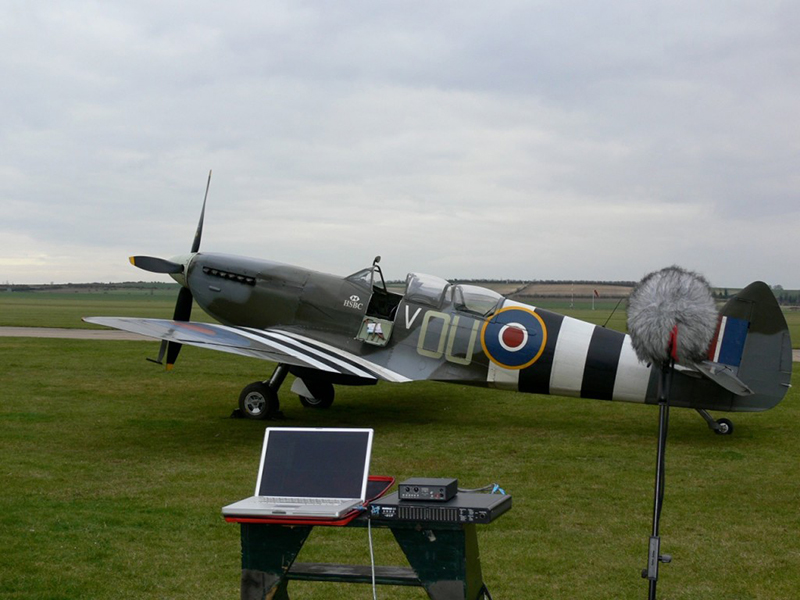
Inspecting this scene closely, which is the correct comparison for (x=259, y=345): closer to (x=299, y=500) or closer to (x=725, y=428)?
(x=725, y=428)

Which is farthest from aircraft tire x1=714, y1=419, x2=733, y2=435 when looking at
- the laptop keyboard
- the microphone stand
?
the laptop keyboard

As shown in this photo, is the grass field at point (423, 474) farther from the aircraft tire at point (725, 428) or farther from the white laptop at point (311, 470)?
the white laptop at point (311, 470)

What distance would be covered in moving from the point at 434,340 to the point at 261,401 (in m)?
2.55

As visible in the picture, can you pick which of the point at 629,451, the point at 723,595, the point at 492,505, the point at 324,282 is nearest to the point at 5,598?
the point at 492,505

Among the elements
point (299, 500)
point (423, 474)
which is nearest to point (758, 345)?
point (423, 474)

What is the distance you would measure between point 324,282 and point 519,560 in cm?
724

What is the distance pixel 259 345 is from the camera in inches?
420

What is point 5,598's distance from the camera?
15.1 feet

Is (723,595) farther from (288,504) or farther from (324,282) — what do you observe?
(324,282)

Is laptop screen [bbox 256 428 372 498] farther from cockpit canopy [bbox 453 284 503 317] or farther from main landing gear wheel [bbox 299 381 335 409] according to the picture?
main landing gear wheel [bbox 299 381 335 409]

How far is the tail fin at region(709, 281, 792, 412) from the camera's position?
9.12 meters

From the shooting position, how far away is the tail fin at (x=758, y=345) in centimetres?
912

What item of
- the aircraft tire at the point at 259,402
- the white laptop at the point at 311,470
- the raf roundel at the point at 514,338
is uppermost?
the raf roundel at the point at 514,338

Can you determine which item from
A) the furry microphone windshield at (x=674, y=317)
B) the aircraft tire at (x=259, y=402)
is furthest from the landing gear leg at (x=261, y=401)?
the furry microphone windshield at (x=674, y=317)
